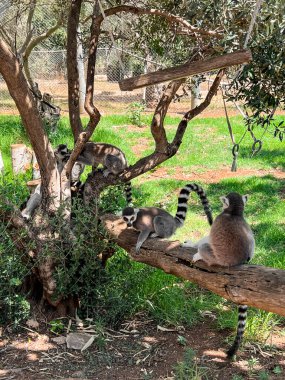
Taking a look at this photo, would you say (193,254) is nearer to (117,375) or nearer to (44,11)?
(117,375)

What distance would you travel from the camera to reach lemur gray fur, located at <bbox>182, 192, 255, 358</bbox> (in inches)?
155

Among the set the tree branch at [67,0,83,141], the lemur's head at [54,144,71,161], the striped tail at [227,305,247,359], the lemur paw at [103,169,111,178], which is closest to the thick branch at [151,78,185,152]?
→ the lemur paw at [103,169,111,178]

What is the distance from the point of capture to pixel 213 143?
41.2 ft

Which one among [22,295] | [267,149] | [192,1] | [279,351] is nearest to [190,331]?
[279,351]

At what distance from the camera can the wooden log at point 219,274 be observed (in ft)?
11.4

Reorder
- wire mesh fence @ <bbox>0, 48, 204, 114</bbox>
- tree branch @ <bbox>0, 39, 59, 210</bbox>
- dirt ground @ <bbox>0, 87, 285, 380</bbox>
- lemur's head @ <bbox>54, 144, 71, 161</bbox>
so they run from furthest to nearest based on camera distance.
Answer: wire mesh fence @ <bbox>0, 48, 204, 114</bbox>
lemur's head @ <bbox>54, 144, 71, 161</bbox>
tree branch @ <bbox>0, 39, 59, 210</bbox>
dirt ground @ <bbox>0, 87, 285, 380</bbox>

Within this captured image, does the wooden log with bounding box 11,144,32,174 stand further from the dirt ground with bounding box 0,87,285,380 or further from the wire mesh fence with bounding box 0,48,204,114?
the wire mesh fence with bounding box 0,48,204,114

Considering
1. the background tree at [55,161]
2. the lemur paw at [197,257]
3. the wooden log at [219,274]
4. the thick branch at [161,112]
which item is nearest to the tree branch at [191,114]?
the background tree at [55,161]

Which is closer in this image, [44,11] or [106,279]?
[106,279]

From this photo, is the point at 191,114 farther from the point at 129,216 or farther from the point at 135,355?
the point at 135,355

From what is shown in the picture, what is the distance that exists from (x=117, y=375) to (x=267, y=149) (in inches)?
339

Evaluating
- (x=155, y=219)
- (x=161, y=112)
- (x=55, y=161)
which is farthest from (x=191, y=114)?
(x=55, y=161)

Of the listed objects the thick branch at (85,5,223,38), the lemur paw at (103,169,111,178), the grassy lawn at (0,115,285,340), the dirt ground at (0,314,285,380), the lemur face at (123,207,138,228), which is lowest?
the dirt ground at (0,314,285,380)

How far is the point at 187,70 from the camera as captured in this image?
332cm
